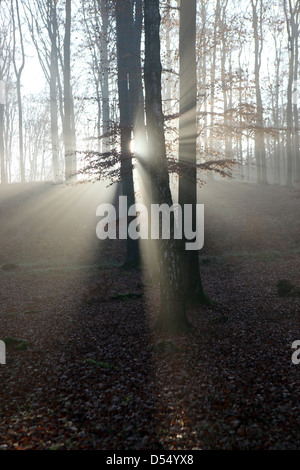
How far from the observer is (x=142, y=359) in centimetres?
667

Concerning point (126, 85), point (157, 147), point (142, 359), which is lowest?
point (142, 359)

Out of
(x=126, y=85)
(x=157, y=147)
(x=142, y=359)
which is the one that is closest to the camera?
(x=142, y=359)

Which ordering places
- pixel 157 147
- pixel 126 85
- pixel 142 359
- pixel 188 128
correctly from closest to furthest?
pixel 142 359 → pixel 157 147 → pixel 188 128 → pixel 126 85

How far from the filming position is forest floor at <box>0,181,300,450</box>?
4613 mm

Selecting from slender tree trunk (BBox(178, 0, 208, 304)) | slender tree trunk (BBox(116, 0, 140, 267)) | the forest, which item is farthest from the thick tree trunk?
slender tree trunk (BBox(116, 0, 140, 267))

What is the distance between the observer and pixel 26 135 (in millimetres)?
51906

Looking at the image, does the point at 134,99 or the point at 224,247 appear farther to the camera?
the point at 224,247

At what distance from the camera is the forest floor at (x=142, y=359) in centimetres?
461

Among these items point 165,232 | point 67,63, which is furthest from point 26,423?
point 67,63

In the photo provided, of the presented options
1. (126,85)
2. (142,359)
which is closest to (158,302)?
(142,359)

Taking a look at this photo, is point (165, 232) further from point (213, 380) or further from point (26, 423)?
point (26, 423)

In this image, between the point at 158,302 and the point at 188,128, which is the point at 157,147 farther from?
the point at 158,302

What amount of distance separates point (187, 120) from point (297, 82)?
25.3m

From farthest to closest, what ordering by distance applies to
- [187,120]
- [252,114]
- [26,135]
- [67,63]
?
[26,135], [67,63], [252,114], [187,120]
